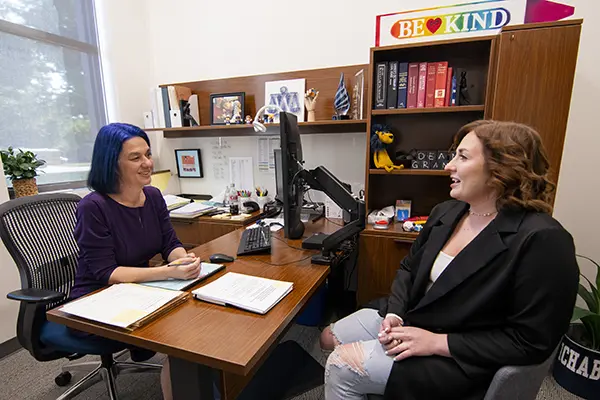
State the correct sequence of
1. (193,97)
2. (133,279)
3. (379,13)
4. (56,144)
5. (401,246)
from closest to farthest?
(133,279) < (401,246) < (379,13) < (56,144) < (193,97)

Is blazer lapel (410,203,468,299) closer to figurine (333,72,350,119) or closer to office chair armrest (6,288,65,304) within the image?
figurine (333,72,350,119)

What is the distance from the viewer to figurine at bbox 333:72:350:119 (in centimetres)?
211

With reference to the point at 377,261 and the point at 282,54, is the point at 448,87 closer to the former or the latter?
the point at 377,261

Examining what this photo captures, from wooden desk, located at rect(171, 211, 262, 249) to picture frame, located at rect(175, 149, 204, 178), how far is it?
0.66m

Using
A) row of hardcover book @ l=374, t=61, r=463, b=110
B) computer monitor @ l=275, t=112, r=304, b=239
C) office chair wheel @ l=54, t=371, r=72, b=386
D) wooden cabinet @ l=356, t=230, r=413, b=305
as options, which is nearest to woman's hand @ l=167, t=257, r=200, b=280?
computer monitor @ l=275, t=112, r=304, b=239

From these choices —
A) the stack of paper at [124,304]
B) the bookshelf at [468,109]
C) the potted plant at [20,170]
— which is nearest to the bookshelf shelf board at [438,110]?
the bookshelf at [468,109]

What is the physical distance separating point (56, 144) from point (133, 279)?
71.8 inches

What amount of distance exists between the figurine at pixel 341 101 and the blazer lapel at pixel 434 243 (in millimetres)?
1161

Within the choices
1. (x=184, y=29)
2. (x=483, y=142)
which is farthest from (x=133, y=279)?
(x=184, y=29)

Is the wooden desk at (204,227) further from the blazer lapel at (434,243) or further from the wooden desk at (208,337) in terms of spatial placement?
the blazer lapel at (434,243)

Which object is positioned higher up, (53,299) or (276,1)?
(276,1)

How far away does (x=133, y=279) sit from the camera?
114 centimetres

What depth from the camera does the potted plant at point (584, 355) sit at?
150 cm

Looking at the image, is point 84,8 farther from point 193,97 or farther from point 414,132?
point 414,132
